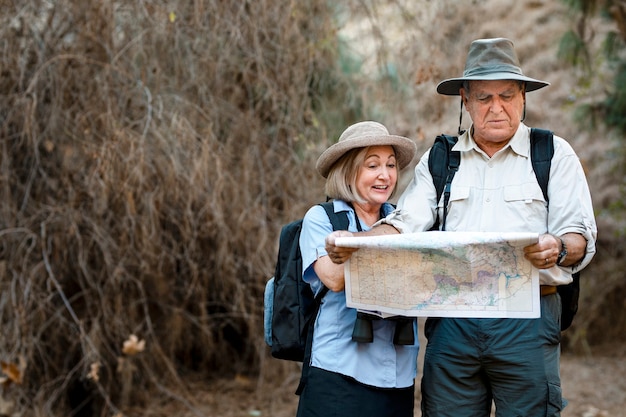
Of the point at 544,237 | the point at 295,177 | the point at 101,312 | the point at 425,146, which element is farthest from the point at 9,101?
the point at 544,237

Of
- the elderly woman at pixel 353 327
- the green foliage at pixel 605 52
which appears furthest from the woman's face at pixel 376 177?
the green foliage at pixel 605 52

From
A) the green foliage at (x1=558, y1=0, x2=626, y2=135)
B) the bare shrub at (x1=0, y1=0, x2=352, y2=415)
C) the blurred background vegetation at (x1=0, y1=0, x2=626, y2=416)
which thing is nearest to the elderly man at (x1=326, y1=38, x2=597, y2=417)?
the blurred background vegetation at (x1=0, y1=0, x2=626, y2=416)

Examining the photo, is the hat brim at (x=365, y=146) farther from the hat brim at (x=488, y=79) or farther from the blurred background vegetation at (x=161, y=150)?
the blurred background vegetation at (x=161, y=150)

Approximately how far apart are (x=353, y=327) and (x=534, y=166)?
2.87ft

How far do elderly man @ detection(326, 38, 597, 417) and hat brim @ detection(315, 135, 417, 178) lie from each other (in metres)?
0.14

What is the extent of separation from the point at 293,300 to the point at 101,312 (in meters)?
2.82

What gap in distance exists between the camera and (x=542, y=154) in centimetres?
271

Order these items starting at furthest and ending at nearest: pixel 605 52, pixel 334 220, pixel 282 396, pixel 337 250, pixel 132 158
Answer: pixel 605 52 → pixel 282 396 → pixel 132 158 → pixel 334 220 → pixel 337 250

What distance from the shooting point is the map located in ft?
7.94

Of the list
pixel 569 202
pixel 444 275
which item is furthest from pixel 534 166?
pixel 444 275

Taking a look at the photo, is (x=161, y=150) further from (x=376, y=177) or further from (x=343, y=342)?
(x=343, y=342)

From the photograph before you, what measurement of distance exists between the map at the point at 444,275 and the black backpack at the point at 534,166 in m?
0.32

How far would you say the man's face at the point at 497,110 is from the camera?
272 cm

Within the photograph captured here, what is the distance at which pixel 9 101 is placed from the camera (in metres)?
4.89
